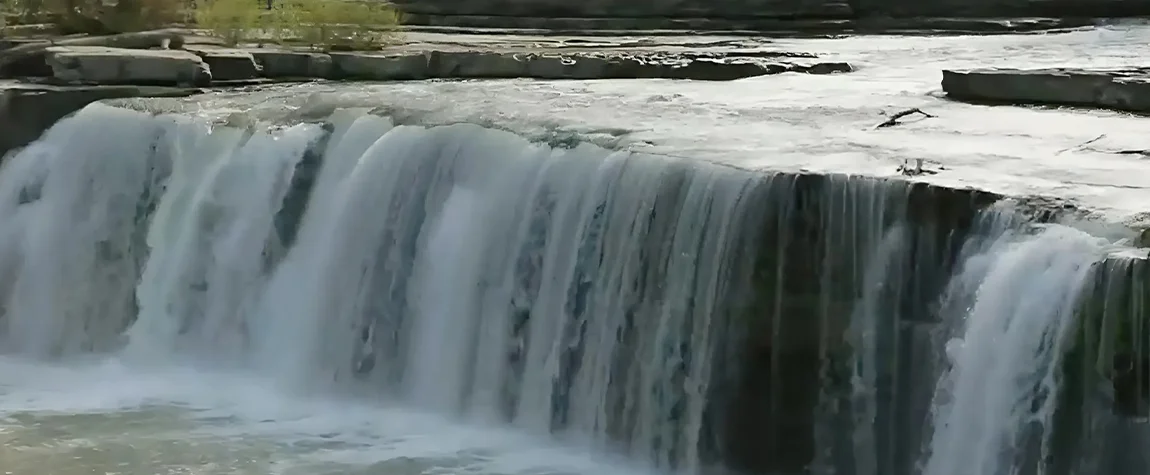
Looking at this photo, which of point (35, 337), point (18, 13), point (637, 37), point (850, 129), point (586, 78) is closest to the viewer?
point (850, 129)

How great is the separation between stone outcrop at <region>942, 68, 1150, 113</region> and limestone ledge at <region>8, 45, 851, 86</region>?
7.72 feet

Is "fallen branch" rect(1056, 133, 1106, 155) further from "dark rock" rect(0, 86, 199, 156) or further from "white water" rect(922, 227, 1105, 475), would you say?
"dark rock" rect(0, 86, 199, 156)

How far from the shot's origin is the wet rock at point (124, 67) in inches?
406

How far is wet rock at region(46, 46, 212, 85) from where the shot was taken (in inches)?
406

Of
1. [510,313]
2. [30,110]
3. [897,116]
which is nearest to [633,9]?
[897,116]

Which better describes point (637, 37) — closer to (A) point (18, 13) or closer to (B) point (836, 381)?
(A) point (18, 13)

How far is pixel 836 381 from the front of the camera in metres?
5.86

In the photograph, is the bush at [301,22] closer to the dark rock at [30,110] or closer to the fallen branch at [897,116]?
the dark rock at [30,110]

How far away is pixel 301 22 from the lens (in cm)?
1227

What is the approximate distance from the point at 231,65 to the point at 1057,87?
20.1 ft

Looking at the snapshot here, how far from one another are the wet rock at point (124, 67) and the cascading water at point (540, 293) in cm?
92

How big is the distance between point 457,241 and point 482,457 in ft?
4.31

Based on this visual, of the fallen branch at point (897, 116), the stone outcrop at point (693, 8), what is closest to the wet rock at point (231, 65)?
the fallen branch at point (897, 116)

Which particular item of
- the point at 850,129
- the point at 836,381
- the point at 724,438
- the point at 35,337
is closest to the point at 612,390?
the point at 724,438
